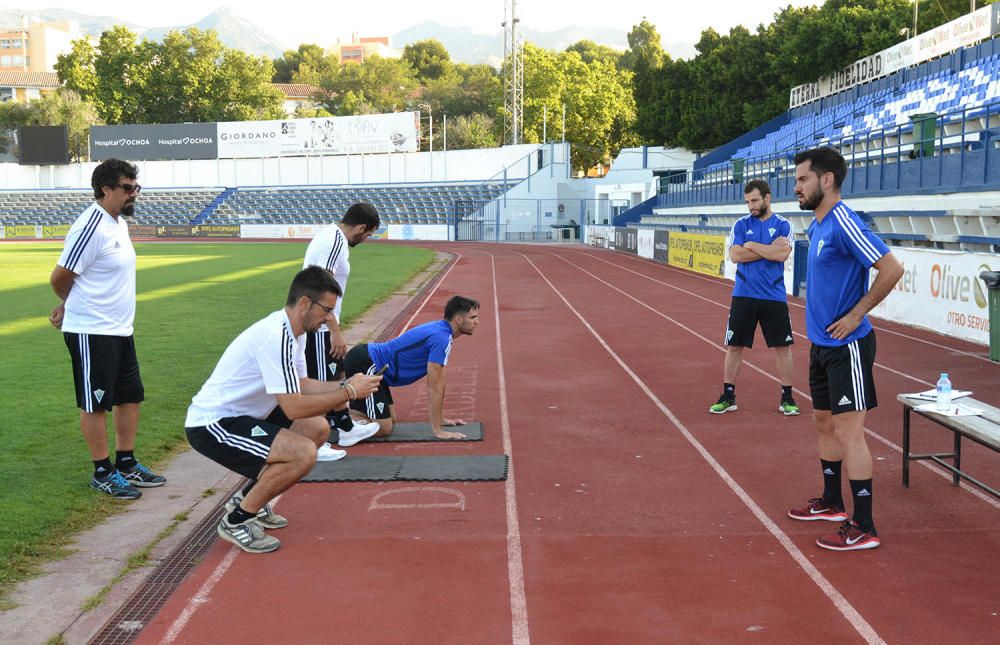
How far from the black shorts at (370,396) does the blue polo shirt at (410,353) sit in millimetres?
96

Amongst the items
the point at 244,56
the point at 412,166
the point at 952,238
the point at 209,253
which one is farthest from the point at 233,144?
the point at 952,238

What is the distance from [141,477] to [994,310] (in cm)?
989

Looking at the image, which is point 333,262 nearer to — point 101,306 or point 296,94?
point 101,306

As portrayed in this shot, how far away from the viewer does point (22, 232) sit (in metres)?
64.0

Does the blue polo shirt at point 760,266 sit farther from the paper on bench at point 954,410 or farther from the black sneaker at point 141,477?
the black sneaker at point 141,477

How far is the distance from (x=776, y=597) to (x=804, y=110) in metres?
41.8

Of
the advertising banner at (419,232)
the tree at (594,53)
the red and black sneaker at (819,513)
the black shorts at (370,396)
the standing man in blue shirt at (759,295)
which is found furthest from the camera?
the tree at (594,53)

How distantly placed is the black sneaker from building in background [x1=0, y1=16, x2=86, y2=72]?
472 feet

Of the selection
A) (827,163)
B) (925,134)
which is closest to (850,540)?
(827,163)

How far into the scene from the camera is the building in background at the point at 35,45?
137750mm

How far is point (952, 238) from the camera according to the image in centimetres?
1557

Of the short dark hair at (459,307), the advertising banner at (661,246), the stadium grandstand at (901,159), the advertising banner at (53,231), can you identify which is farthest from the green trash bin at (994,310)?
the advertising banner at (53,231)

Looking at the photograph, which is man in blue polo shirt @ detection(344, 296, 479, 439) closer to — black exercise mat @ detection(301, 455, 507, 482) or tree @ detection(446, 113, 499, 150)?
black exercise mat @ detection(301, 455, 507, 482)

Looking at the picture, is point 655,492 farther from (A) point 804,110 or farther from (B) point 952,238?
(A) point 804,110
